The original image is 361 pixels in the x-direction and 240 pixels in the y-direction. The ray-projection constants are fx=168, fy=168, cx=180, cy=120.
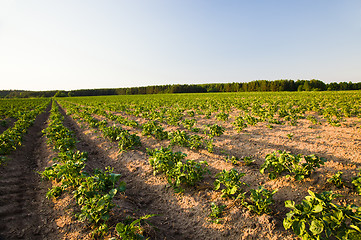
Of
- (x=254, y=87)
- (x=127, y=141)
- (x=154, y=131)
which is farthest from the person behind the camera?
(x=254, y=87)

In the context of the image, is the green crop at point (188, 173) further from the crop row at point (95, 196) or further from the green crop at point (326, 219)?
the green crop at point (326, 219)

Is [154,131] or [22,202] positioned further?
[154,131]

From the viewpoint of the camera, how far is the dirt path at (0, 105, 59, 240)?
128 inches

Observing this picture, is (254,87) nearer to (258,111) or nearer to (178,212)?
(258,111)

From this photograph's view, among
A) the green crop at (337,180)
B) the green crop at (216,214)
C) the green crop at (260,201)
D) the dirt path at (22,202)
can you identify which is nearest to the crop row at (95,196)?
the dirt path at (22,202)

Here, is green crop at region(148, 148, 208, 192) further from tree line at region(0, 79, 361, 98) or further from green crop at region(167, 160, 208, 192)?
tree line at region(0, 79, 361, 98)

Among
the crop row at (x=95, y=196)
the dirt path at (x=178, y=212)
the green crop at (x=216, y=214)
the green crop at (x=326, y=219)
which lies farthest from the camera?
the green crop at (x=216, y=214)

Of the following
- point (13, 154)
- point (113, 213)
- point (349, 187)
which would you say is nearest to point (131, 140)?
point (113, 213)

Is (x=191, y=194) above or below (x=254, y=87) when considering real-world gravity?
below

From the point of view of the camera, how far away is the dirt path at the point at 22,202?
3245 millimetres

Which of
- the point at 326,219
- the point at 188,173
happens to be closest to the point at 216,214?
the point at 188,173

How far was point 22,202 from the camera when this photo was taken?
410 centimetres

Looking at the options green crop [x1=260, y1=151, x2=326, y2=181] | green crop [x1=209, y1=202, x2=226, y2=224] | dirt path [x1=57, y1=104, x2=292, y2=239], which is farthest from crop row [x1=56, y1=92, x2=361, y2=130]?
green crop [x1=209, y1=202, x2=226, y2=224]

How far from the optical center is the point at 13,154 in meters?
7.50
